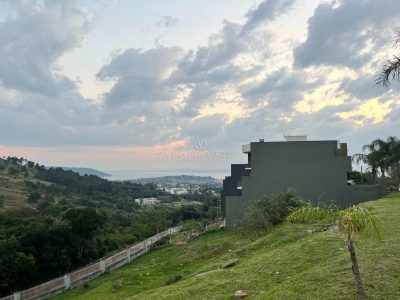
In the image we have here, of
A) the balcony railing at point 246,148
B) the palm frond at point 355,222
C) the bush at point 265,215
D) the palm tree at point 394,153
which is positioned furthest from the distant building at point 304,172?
the palm frond at point 355,222

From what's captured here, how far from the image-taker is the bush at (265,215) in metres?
20.7

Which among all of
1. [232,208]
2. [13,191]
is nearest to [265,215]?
[232,208]

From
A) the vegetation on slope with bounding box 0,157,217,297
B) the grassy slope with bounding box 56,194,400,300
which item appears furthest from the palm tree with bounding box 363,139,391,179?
the vegetation on slope with bounding box 0,157,217,297

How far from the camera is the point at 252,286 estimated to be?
870 centimetres

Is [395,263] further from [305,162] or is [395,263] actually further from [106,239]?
[106,239]

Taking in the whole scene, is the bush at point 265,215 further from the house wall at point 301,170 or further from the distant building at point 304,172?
the distant building at point 304,172

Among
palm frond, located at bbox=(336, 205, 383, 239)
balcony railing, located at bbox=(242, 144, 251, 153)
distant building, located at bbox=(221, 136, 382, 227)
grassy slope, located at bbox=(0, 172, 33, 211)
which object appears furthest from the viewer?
grassy slope, located at bbox=(0, 172, 33, 211)

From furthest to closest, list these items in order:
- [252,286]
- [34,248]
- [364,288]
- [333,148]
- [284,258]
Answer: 1. [333,148]
2. [34,248]
3. [284,258]
4. [252,286]
5. [364,288]

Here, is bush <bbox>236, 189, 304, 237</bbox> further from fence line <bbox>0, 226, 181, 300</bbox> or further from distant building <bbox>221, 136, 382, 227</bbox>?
distant building <bbox>221, 136, 382, 227</bbox>

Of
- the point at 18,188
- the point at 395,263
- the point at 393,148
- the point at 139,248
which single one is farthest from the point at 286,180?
the point at 18,188

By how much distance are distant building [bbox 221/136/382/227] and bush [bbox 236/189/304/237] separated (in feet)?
41.1

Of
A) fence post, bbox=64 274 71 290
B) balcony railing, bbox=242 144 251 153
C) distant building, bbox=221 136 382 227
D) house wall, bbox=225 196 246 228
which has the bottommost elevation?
fence post, bbox=64 274 71 290

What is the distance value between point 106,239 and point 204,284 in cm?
3248

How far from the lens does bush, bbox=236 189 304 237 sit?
2070cm
